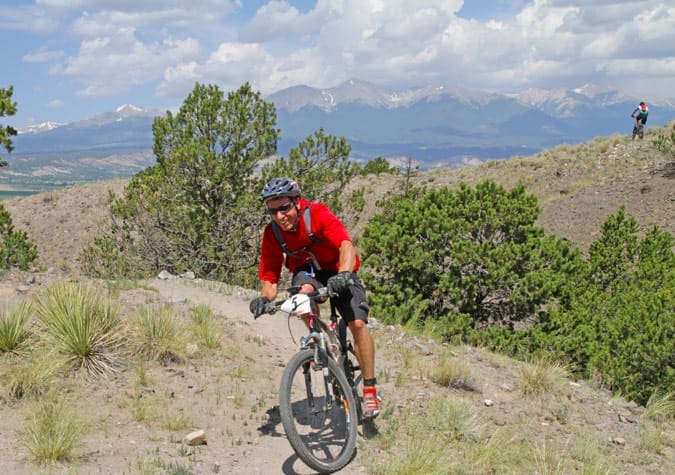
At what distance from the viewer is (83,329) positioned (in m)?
5.84

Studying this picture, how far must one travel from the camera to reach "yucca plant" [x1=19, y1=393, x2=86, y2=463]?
410 centimetres

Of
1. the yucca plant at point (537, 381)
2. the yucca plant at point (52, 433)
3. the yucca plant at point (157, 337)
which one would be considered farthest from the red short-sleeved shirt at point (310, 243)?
the yucca plant at point (537, 381)

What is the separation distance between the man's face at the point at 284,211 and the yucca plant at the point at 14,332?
3.29 metres

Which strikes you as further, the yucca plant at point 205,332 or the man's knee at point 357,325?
the yucca plant at point 205,332

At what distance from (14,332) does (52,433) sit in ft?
6.75

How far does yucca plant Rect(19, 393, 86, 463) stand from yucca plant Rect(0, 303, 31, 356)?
1519mm

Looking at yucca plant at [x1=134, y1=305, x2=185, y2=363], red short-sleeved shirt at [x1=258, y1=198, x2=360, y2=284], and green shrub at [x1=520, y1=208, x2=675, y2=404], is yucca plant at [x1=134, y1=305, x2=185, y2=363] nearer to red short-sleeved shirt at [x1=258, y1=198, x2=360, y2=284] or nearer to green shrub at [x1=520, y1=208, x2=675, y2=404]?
red short-sleeved shirt at [x1=258, y1=198, x2=360, y2=284]

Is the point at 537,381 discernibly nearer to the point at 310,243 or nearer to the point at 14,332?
the point at 310,243

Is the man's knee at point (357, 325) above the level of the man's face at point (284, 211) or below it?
below

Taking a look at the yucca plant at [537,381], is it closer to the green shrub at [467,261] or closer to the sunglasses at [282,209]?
the green shrub at [467,261]

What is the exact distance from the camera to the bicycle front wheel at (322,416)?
3.92m

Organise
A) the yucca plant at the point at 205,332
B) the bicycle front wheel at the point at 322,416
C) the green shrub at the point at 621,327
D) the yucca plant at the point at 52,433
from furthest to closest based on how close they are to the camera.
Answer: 1. the green shrub at the point at 621,327
2. the yucca plant at the point at 205,332
3. the yucca plant at the point at 52,433
4. the bicycle front wheel at the point at 322,416

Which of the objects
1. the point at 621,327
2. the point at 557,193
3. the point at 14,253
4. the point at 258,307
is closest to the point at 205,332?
the point at 258,307

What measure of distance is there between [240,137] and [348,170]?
294 cm
